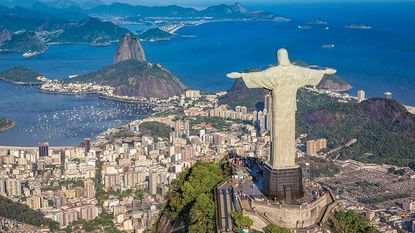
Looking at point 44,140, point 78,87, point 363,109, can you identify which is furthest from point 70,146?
point 78,87

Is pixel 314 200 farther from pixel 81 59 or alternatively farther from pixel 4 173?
pixel 81 59

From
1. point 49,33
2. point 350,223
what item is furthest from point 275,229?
point 49,33

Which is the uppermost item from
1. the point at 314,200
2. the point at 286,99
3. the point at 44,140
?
the point at 286,99

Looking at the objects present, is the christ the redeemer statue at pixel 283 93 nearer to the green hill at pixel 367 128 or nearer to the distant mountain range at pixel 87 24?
the green hill at pixel 367 128

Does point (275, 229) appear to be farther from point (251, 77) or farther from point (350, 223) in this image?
point (251, 77)

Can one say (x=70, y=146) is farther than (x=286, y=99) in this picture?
Yes

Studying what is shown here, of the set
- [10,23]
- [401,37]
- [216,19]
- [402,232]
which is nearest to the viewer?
[402,232]
